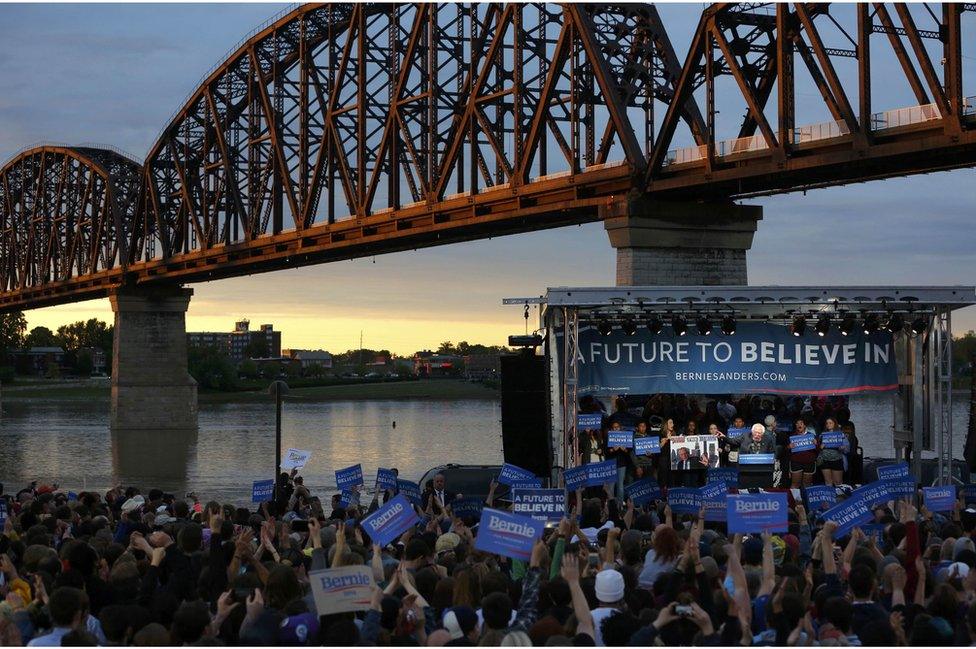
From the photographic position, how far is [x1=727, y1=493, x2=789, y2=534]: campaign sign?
11.0 m

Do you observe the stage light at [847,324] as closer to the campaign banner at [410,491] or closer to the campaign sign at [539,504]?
the campaign banner at [410,491]

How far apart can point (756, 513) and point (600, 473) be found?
681 centimetres

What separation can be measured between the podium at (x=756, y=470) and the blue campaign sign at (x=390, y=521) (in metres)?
12.3

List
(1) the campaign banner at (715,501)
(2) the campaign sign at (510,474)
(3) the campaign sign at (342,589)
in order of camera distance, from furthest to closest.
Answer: (2) the campaign sign at (510,474) < (1) the campaign banner at (715,501) < (3) the campaign sign at (342,589)

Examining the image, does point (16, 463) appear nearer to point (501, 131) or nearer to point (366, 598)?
point (501, 131)

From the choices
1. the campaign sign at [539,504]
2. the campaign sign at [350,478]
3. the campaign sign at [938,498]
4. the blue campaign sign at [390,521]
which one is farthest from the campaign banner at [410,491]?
the campaign sign at [938,498]

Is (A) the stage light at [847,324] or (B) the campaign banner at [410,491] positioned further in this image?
(A) the stage light at [847,324]

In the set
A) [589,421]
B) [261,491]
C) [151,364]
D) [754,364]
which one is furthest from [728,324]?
[151,364]

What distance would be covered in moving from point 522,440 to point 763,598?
42.2 feet

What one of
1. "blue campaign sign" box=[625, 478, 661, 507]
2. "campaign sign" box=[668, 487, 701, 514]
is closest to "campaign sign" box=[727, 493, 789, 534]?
"campaign sign" box=[668, 487, 701, 514]

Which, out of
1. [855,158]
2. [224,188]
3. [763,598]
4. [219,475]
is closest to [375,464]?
[219,475]

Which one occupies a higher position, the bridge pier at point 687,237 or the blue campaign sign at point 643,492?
the bridge pier at point 687,237

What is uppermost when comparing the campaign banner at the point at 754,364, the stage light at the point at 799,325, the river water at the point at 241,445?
the stage light at the point at 799,325

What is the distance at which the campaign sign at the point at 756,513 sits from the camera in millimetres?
11000
